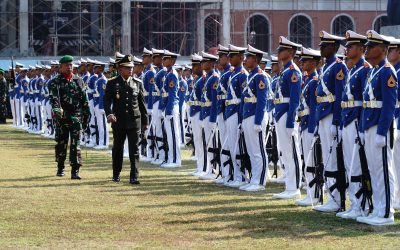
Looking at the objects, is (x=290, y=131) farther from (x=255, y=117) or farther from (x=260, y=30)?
(x=260, y=30)

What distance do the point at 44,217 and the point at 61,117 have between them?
5084mm

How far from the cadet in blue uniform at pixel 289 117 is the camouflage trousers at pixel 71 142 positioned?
4.16 meters

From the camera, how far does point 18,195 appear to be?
14.7 metres

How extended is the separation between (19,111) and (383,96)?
2902 centimetres

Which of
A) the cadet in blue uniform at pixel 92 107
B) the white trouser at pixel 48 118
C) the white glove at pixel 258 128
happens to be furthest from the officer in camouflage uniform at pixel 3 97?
the white glove at pixel 258 128

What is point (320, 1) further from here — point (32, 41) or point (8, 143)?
point (8, 143)

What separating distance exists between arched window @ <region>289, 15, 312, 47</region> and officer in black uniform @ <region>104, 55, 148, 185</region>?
1689 inches

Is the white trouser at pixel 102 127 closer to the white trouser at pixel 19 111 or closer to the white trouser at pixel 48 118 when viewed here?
the white trouser at pixel 48 118

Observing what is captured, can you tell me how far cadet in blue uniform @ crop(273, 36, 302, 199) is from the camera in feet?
47.0

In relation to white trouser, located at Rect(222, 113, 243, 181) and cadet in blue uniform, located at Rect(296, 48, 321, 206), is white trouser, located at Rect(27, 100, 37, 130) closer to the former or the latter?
white trouser, located at Rect(222, 113, 243, 181)

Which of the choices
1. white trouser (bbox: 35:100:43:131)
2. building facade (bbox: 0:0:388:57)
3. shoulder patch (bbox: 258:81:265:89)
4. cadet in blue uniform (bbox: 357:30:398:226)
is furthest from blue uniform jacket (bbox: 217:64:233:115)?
building facade (bbox: 0:0:388:57)

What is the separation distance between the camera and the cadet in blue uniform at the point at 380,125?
11.3m

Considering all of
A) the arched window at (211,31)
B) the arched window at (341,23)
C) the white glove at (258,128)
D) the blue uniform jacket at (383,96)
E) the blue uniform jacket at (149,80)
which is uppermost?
the arched window at (341,23)

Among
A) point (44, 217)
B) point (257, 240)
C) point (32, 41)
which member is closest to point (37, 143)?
point (44, 217)
